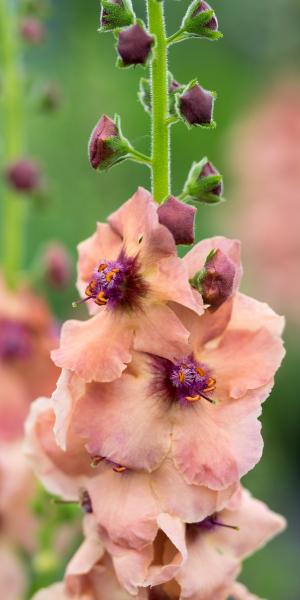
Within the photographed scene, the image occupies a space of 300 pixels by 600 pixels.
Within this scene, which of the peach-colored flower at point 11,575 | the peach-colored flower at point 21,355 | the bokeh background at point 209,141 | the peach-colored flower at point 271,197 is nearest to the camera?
the peach-colored flower at point 11,575

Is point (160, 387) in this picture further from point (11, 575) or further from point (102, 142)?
point (11, 575)

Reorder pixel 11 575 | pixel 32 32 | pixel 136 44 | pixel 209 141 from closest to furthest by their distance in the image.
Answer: pixel 136 44
pixel 11 575
pixel 32 32
pixel 209 141

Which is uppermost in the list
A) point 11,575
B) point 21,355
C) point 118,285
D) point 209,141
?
point 118,285

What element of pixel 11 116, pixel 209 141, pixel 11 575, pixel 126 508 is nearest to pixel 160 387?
pixel 126 508

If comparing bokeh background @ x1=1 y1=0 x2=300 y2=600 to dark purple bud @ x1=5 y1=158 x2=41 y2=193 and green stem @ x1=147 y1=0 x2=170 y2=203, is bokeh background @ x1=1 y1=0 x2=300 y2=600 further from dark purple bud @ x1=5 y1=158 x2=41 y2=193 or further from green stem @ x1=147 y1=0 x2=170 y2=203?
green stem @ x1=147 y1=0 x2=170 y2=203

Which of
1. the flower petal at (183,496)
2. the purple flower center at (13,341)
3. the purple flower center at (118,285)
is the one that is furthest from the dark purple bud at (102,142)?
the purple flower center at (13,341)

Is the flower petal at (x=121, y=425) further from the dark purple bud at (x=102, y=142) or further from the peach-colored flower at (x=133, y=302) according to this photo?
the dark purple bud at (x=102, y=142)
